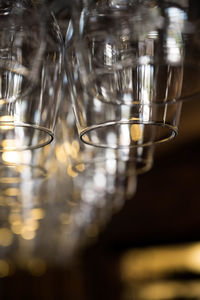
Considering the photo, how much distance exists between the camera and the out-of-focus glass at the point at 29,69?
319 mm

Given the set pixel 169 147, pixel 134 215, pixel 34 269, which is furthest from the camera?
pixel 34 269

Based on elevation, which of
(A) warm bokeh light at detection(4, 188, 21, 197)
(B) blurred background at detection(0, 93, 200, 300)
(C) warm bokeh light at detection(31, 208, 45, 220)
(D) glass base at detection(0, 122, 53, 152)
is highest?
(B) blurred background at detection(0, 93, 200, 300)

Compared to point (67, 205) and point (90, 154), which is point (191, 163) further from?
point (90, 154)

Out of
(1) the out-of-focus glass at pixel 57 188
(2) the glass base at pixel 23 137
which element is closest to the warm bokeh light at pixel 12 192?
(1) the out-of-focus glass at pixel 57 188

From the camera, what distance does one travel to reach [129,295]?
305 cm

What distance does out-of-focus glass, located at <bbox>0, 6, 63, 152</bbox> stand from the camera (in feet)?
1.05

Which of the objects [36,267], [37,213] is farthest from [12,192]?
[36,267]

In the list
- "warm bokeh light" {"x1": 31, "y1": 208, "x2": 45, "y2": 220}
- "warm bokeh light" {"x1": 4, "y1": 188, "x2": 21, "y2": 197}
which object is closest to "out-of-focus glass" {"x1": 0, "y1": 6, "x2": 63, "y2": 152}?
"warm bokeh light" {"x1": 4, "y1": 188, "x2": 21, "y2": 197}

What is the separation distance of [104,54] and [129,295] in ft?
9.52

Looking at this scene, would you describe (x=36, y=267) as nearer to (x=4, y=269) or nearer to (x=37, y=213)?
(x=4, y=269)

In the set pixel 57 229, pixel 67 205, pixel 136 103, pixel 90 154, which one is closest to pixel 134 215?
pixel 57 229

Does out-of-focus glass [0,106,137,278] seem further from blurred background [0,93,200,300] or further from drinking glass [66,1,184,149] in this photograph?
blurred background [0,93,200,300]

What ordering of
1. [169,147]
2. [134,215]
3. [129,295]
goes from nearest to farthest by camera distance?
1. [169,147]
2. [134,215]
3. [129,295]

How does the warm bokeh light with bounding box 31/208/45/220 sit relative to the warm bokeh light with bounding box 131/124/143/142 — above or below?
above
